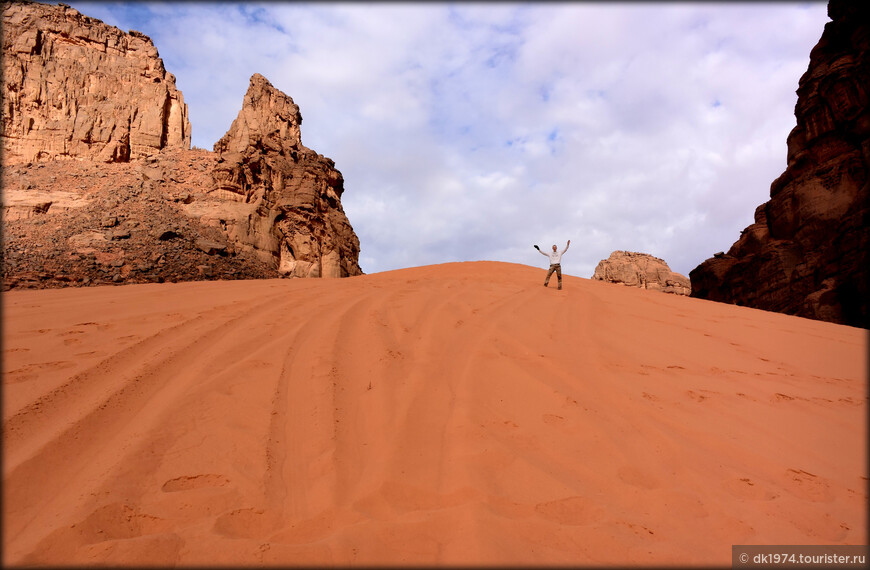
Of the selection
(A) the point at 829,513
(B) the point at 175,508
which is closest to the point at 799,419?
(A) the point at 829,513

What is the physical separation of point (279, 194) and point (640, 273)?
29.8 metres

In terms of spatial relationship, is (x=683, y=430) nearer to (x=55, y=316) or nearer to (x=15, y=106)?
(x=55, y=316)

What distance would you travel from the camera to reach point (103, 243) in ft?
40.6

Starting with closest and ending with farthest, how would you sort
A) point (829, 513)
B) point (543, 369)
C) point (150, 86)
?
point (829, 513), point (543, 369), point (150, 86)

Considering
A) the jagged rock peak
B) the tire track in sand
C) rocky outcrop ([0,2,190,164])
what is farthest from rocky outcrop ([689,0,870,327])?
rocky outcrop ([0,2,190,164])

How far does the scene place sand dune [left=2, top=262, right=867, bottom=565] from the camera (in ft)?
5.85

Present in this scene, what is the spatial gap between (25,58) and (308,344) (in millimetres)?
29942

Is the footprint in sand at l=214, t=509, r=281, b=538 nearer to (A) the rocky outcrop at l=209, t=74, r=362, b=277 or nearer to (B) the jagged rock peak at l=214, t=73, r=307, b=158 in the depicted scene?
(A) the rocky outcrop at l=209, t=74, r=362, b=277

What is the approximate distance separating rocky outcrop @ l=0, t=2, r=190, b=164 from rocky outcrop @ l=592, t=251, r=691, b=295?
33425mm

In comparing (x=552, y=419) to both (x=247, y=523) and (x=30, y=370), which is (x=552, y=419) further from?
(x=30, y=370)

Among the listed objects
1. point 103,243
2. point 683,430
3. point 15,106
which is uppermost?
point 15,106

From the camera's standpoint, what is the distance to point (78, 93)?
21984 millimetres

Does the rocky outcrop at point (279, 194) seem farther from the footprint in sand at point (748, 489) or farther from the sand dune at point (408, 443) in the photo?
the footprint in sand at point (748, 489)

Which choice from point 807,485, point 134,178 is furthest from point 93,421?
point 134,178
